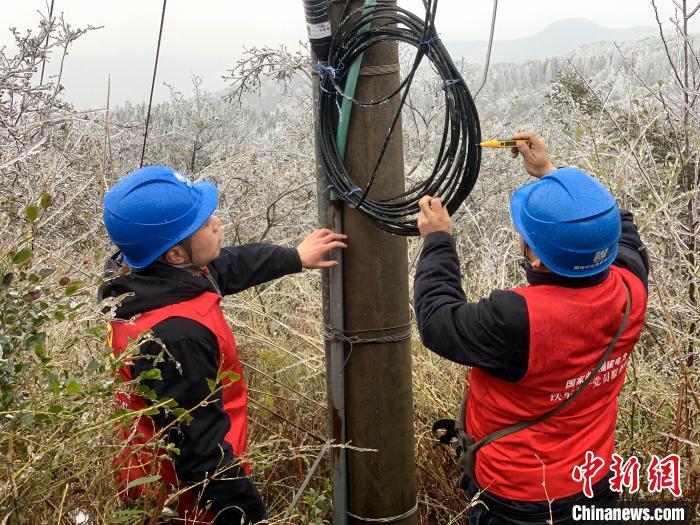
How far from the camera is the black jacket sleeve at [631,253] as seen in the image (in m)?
2.62

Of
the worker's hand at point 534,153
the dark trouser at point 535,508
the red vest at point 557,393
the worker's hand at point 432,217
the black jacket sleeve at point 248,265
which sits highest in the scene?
the worker's hand at point 534,153

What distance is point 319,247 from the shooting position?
2.51 m

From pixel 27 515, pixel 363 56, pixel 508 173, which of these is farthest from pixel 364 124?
pixel 508 173

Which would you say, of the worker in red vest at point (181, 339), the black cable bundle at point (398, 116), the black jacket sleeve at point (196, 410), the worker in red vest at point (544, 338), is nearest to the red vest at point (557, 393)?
the worker in red vest at point (544, 338)

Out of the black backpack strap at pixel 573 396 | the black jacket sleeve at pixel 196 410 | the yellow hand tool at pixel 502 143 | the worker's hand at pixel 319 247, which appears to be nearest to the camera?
the black jacket sleeve at pixel 196 410

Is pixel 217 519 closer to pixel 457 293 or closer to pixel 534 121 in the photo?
pixel 457 293

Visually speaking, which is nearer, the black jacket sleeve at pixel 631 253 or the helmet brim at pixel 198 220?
the helmet brim at pixel 198 220

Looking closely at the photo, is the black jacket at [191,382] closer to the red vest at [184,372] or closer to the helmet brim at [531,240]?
the red vest at [184,372]

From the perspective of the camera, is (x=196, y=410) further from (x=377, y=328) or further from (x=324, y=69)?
(x=324, y=69)

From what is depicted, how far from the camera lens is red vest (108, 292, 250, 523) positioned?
7.41 feet

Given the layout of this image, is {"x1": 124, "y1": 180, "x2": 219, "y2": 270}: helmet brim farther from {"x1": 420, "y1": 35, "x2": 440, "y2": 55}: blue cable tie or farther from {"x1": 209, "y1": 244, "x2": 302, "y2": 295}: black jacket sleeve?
{"x1": 420, "y1": 35, "x2": 440, "y2": 55}: blue cable tie

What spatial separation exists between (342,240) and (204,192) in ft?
1.80

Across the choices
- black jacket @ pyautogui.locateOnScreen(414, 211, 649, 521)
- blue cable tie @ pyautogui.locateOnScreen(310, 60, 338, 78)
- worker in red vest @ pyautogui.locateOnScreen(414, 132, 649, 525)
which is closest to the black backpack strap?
worker in red vest @ pyautogui.locateOnScreen(414, 132, 649, 525)

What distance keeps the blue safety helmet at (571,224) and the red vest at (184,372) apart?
110 cm
